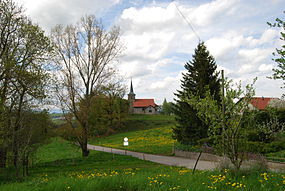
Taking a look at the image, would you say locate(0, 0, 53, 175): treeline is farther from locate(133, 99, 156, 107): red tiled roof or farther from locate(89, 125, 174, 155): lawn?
locate(133, 99, 156, 107): red tiled roof

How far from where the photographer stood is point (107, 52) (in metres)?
23.8

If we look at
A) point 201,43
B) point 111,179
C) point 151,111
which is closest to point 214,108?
point 111,179

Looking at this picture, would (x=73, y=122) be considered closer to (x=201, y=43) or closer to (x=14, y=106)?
(x=14, y=106)

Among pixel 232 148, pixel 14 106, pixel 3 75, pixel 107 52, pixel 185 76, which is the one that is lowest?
pixel 232 148

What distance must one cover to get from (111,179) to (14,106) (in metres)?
10.8

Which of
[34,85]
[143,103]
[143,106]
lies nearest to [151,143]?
[34,85]

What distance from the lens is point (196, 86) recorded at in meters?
25.1

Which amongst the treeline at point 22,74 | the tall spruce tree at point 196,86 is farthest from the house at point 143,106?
the treeline at point 22,74

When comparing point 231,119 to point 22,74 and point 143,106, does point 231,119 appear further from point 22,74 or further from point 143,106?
point 143,106

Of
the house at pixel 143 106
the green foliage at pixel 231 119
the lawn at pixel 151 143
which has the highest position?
the house at pixel 143 106

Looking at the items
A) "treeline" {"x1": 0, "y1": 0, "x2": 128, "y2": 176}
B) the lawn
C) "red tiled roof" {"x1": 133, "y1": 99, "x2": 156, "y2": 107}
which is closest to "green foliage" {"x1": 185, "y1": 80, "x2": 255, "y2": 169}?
"treeline" {"x1": 0, "y1": 0, "x2": 128, "y2": 176}

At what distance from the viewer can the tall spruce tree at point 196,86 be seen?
24375mm

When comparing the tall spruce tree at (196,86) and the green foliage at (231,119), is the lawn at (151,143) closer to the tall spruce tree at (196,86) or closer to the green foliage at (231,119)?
the tall spruce tree at (196,86)

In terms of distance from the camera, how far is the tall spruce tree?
24.4 m
